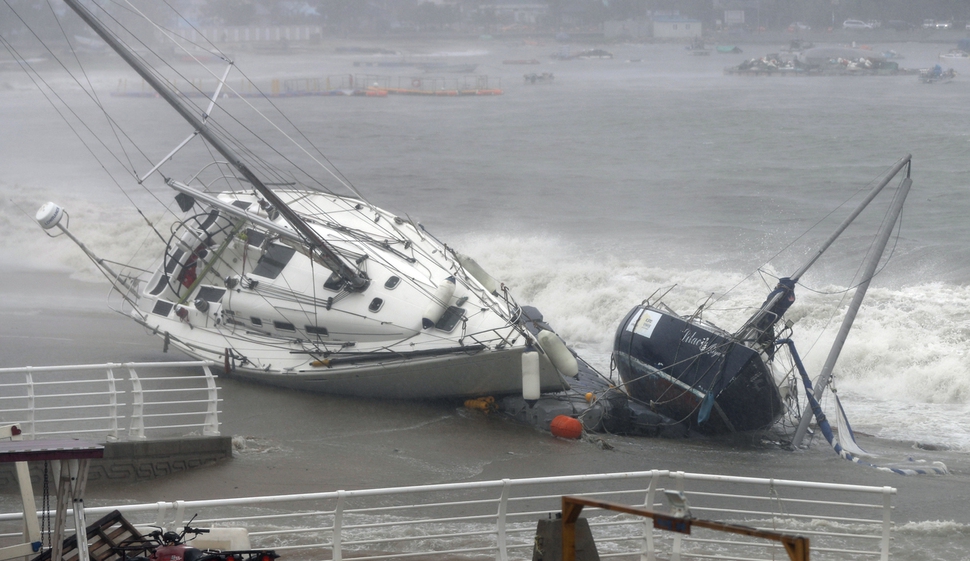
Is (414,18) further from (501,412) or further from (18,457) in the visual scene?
(18,457)

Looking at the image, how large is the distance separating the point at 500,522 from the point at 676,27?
96.4 m

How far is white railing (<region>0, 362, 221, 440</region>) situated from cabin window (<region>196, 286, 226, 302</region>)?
4.96 feet

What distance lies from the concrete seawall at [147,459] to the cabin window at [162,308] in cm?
811

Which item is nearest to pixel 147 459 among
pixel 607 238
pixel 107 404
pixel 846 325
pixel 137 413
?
pixel 137 413

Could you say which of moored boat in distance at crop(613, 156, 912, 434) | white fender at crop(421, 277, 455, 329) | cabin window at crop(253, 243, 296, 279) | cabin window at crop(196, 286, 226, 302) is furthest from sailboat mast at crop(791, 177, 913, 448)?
cabin window at crop(196, 286, 226, 302)

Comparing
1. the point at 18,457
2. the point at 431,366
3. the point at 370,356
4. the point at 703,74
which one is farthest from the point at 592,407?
the point at 703,74

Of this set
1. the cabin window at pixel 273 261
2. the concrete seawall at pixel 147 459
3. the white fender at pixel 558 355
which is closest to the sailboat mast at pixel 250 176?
the cabin window at pixel 273 261

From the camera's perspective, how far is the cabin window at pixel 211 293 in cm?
2025

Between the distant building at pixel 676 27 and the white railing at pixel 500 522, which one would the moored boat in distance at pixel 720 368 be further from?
the distant building at pixel 676 27

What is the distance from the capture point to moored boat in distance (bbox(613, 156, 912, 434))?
54.5 feet

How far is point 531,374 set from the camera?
55.2ft

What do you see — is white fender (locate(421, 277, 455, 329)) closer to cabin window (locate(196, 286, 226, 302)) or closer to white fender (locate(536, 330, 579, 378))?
white fender (locate(536, 330, 579, 378))

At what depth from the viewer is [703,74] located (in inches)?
3674

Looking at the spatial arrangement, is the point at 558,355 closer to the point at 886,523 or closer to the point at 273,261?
the point at 273,261
